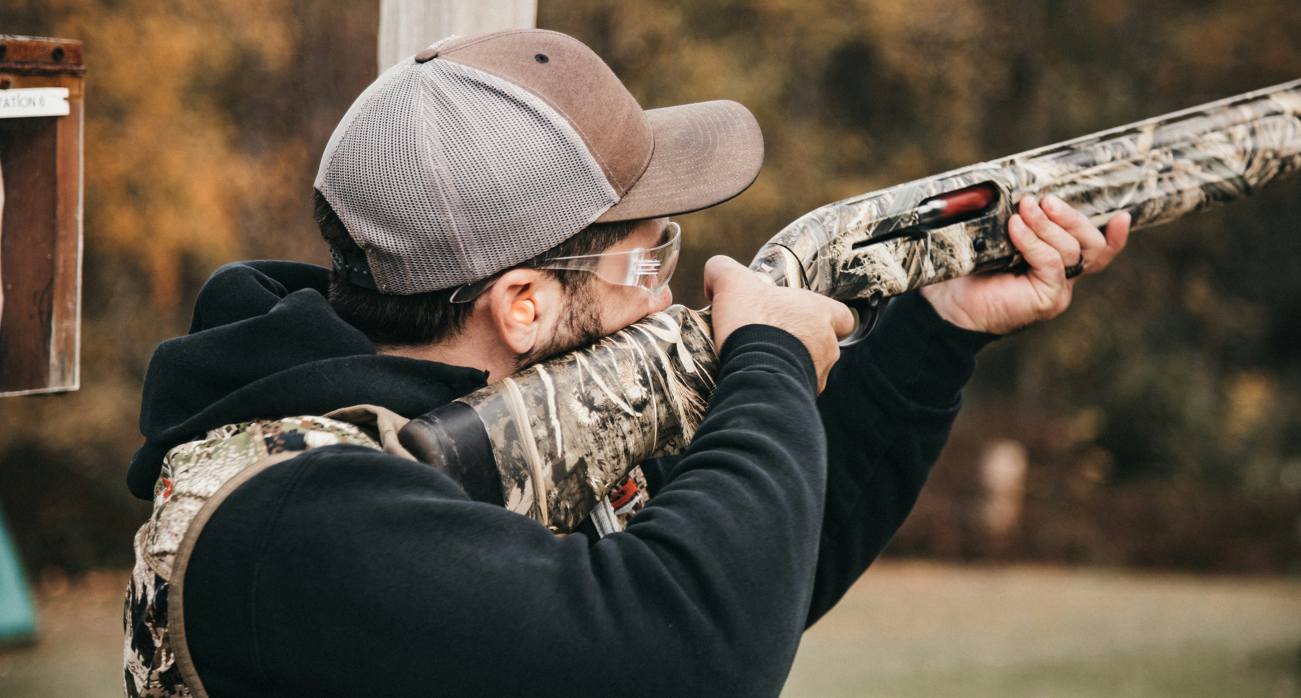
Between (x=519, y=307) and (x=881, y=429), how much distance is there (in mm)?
967

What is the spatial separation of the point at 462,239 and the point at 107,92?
910 cm

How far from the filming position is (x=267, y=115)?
37.1 ft

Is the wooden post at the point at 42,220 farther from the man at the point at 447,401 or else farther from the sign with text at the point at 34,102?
the man at the point at 447,401

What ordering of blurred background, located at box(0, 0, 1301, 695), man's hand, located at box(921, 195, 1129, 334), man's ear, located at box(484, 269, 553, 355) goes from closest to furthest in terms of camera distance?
man's ear, located at box(484, 269, 553, 355), man's hand, located at box(921, 195, 1129, 334), blurred background, located at box(0, 0, 1301, 695)

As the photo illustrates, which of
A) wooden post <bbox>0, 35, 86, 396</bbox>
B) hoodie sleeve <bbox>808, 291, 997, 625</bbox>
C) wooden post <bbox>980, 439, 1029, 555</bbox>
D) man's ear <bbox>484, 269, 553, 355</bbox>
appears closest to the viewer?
man's ear <bbox>484, 269, 553, 355</bbox>

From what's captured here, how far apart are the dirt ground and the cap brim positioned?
6496 mm

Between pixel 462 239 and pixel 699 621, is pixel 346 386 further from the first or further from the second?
pixel 699 621

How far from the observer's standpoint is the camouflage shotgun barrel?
6.10 ft

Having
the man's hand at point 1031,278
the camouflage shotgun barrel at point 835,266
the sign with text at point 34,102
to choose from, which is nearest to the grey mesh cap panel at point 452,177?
the camouflage shotgun barrel at point 835,266

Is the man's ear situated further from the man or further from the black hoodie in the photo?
the black hoodie

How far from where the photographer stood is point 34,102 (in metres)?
2.34

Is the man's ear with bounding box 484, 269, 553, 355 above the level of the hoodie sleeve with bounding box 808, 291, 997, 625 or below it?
above

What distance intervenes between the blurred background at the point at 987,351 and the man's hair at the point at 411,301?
6.76m

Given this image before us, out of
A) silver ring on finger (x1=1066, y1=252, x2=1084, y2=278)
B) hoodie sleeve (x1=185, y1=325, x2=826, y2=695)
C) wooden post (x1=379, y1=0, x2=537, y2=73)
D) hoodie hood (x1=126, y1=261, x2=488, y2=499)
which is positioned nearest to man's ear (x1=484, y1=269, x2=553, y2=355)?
hoodie hood (x1=126, y1=261, x2=488, y2=499)
